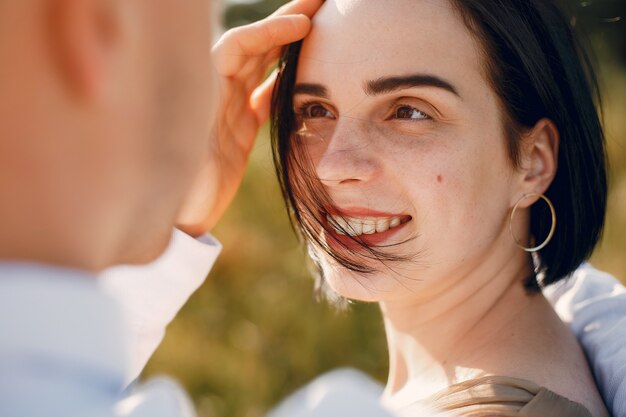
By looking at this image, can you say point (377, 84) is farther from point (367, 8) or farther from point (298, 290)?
point (298, 290)

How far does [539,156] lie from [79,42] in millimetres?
1490

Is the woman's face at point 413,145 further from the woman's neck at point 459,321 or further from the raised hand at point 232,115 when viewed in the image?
the raised hand at point 232,115

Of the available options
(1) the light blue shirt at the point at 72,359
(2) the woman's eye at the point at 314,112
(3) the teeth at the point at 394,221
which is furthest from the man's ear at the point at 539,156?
(1) the light blue shirt at the point at 72,359

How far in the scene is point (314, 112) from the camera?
208 centimetres

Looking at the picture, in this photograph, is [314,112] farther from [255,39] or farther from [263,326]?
[263,326]

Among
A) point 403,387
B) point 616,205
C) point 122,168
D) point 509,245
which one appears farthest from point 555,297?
point 616,205

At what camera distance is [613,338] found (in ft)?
6.24

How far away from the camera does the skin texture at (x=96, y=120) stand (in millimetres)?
715

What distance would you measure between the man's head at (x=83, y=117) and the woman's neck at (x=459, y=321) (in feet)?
4.20

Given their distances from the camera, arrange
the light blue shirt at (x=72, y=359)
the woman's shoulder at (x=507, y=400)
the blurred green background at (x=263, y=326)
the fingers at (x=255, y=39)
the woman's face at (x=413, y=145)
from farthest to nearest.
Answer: the blurred green background at (x=263, y=326) < the fingers at (x=255, y=39) < the woman's face at (x=413, y=145) < the woman's shoulder at (x=507, y=400) < the light blue shirt at (x=72, y=359)

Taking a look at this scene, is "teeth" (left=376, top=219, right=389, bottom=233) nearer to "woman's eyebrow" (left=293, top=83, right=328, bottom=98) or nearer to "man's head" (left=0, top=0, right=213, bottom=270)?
"woman's eyebrow" (left=293, top=83, right=328, bottom=98)

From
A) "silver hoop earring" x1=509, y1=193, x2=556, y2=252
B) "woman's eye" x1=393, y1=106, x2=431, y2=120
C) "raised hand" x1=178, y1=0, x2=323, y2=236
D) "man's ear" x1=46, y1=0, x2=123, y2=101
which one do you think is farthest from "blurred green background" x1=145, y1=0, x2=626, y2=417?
"man's ear" x1=46, y1=0, x2=123, y2=101

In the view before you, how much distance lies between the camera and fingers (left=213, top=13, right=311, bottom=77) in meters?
2.04

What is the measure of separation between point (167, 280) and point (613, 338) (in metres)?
1.20
